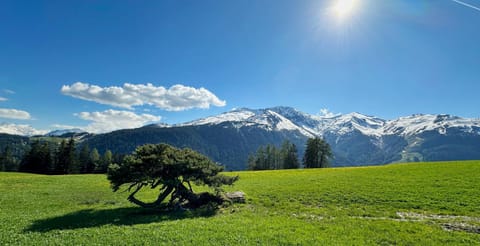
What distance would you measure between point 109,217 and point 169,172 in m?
6.19

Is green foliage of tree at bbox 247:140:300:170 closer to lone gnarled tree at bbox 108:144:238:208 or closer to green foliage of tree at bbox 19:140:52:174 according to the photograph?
green foliage of tree at bbox 19:140:52:174

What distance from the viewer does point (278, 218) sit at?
21594 mm

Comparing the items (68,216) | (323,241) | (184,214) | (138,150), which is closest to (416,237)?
(323,241)

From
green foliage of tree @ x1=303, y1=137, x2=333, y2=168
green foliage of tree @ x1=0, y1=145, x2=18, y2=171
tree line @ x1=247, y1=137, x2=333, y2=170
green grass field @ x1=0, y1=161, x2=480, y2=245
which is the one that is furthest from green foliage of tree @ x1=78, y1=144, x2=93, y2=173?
green foliage of tree @ x1=303, y1=137, x2=333, y2=168

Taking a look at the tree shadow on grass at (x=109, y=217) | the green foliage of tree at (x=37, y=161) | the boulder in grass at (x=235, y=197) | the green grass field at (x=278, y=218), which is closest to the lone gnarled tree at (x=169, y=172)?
the boulder in grass at (x=235, y=197)

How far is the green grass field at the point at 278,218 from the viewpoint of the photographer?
1606 cm

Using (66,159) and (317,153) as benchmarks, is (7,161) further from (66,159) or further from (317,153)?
(317,153)

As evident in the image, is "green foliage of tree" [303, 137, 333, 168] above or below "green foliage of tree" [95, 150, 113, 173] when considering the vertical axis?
above

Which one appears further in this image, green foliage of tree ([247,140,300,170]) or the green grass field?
green foliage of tree ([247,140,300,170])

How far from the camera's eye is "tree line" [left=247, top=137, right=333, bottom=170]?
99750 millimetres

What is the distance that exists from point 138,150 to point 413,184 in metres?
33.8

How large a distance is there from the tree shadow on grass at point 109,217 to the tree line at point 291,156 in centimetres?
8023

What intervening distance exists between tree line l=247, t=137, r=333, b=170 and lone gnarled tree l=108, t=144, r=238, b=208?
77460 mm

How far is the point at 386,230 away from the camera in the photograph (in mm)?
18359
